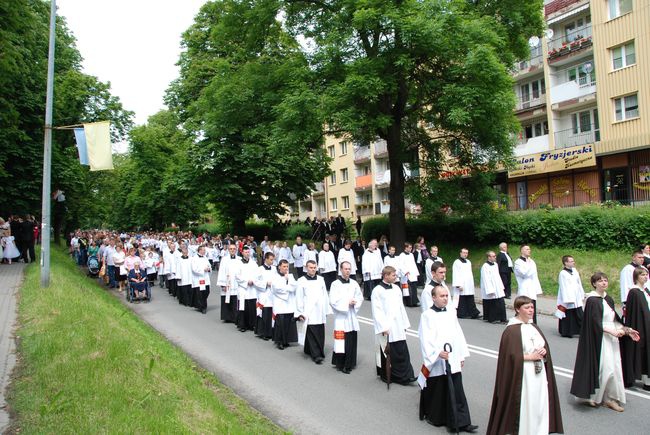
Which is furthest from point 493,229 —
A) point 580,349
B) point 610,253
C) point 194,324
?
point 580,349

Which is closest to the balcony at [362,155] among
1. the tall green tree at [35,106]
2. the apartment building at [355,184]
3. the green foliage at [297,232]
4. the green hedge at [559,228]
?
the apartment building at [355,184]

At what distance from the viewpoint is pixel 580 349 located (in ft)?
24.1

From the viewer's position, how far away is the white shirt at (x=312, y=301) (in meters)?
10.4

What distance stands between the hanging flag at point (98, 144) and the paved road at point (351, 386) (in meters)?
5.11

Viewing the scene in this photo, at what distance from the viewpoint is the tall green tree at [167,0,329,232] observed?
19219 mm

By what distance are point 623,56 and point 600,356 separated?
24.6 m

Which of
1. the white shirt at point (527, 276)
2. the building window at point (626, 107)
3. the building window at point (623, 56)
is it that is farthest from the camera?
the building window at point (626, 107)

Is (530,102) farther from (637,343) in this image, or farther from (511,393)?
(511,393)

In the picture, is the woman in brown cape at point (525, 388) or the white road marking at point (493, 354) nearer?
the woman in brown cape at point (525, 388)

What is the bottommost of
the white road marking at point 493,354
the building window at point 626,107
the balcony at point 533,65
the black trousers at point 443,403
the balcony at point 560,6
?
the white road marking at point 493,354

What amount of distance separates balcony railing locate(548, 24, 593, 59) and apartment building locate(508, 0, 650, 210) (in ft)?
0.20

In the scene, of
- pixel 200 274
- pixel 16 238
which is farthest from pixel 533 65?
pixel 16 238

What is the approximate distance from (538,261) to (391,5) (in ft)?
33.5

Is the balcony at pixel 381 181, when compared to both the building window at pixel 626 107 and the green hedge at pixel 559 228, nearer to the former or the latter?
the building window at pixel 626 107
